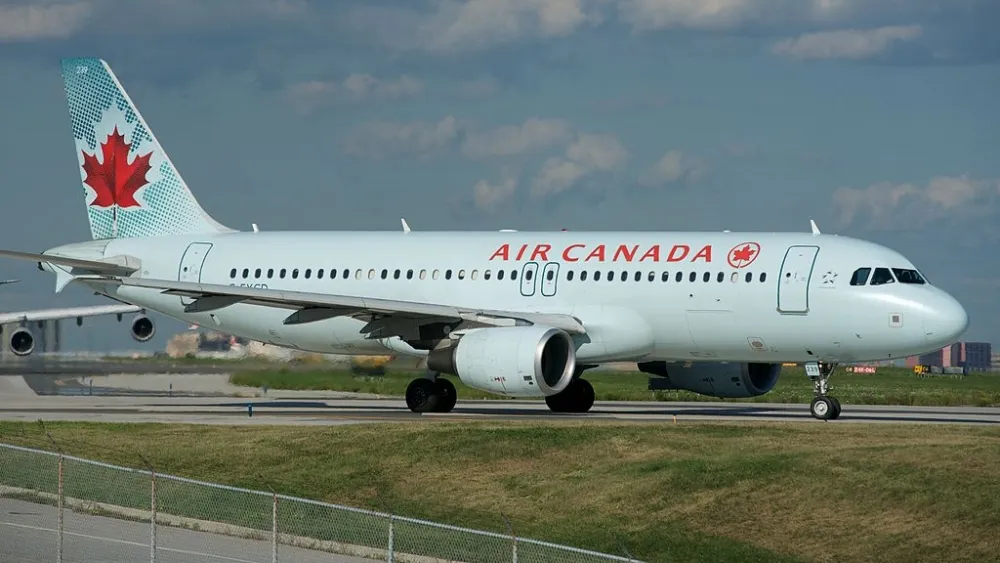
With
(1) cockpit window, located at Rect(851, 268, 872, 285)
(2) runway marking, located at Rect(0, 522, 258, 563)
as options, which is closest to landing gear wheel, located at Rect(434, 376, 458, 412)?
(1) cockpit window, located at Rect(851, 268, 872, 285)

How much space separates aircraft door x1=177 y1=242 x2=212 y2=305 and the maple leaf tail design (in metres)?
1.29

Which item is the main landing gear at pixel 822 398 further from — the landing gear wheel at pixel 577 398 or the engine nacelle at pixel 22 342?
the engine nacelle at pixel 22 342

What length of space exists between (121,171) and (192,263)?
4073mm

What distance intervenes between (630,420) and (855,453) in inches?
360

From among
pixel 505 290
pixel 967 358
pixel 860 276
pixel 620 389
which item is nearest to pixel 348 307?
pixel 505 290

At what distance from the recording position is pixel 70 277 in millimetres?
39219

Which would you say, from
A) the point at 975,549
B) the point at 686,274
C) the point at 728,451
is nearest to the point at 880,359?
the point at 686,274

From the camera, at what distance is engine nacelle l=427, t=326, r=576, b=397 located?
31.3m

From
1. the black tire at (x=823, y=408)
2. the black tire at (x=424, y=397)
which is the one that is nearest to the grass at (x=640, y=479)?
the black tire at (x=823, y=408)

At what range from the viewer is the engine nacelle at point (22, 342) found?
165 ft

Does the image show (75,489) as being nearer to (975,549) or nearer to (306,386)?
(975,549)

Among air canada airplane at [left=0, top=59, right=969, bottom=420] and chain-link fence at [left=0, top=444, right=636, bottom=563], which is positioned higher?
air canada airplane at [left=0, top=59, right=969, bottom=420]

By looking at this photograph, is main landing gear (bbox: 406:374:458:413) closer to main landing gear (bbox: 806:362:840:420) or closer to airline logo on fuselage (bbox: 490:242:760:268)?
airline logo on fuselage (bbox: 490:242:760:268)

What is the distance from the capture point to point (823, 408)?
104 ft
